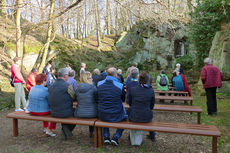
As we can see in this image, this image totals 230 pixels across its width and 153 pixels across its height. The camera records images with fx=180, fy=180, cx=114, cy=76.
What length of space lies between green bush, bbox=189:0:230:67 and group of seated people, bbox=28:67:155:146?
26.1ft

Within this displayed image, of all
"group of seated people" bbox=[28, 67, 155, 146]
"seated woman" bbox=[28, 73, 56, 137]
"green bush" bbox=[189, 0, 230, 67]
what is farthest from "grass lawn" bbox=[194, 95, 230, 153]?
"green bush" bbox=[189, 0, 230, 67]

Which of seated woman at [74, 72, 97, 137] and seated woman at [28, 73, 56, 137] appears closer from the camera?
seated woman at [74, 72, 97, 137]

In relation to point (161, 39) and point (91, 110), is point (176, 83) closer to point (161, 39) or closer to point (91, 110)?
point (91, 110)

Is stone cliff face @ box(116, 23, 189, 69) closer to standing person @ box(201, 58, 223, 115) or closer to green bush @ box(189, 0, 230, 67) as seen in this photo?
green bush @ box(189, 0, 230, 67)

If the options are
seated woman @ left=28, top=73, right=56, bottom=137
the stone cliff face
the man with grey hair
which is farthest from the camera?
the stone cliff face

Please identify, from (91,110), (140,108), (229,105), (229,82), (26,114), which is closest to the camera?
(140,108)

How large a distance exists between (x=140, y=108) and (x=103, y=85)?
34.9 inches

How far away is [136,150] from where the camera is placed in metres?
3.64

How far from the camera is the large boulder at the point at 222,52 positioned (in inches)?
341

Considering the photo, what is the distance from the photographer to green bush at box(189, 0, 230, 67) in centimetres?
1023

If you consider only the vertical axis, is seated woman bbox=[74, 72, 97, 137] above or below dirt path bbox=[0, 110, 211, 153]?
above

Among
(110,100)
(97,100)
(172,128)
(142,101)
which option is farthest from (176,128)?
(97,100)

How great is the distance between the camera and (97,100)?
12.8 feet

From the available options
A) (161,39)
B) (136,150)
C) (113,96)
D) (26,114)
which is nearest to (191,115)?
(136,150)
